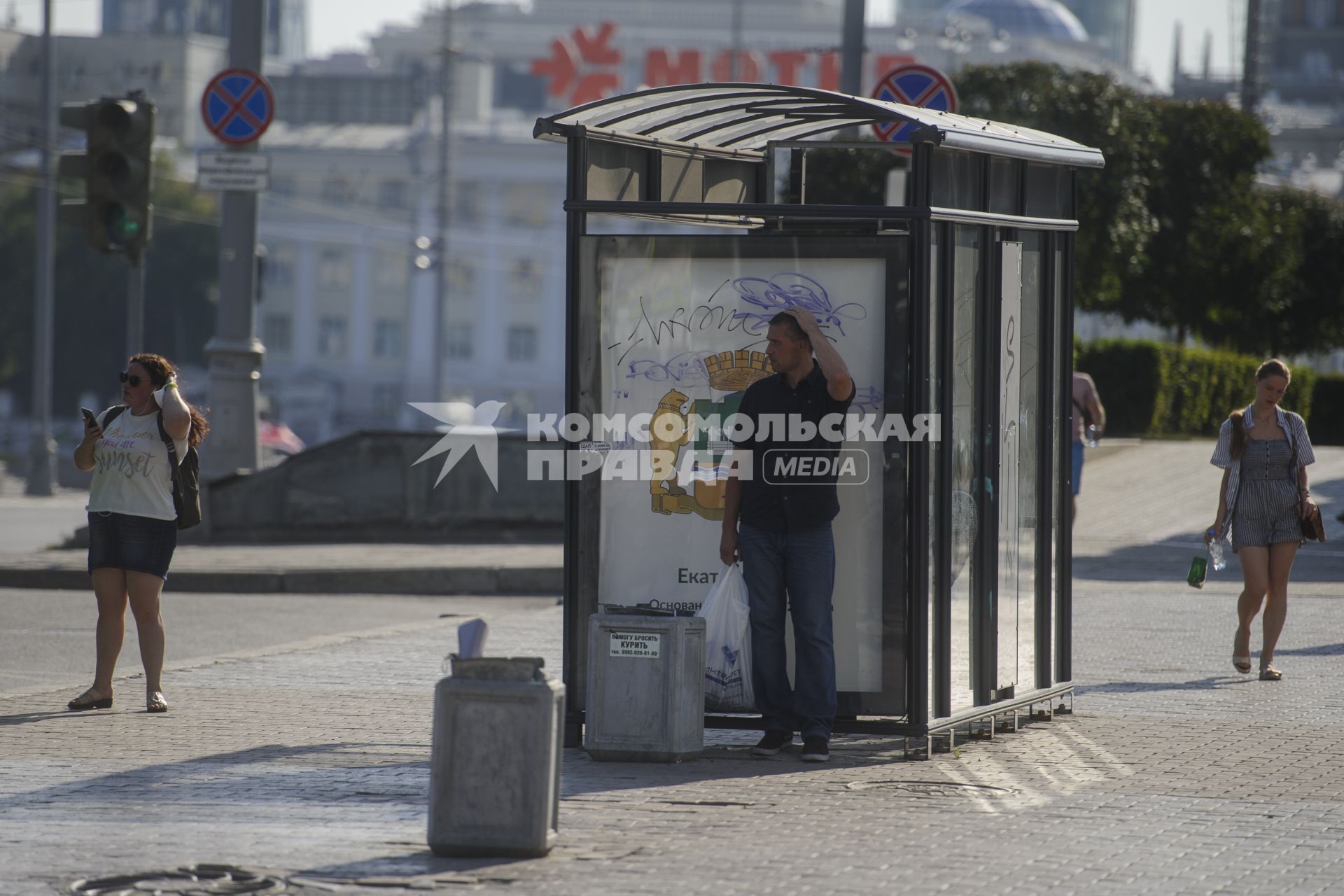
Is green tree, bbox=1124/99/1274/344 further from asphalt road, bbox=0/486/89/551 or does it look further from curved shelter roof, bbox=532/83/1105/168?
curved shelter roof, bbox=532/83/1105/168

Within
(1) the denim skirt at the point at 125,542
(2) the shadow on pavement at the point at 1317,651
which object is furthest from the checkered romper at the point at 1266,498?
(1) the denim skirt at the point at 125,542

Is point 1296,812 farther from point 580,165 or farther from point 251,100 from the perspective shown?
point 251,100

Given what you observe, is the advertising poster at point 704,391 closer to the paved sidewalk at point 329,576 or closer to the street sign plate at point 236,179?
the paved sidewalk at point 329,576

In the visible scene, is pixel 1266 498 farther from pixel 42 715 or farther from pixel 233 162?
pixel 233 162

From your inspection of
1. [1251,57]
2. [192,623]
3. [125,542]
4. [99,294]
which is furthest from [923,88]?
[99,294]

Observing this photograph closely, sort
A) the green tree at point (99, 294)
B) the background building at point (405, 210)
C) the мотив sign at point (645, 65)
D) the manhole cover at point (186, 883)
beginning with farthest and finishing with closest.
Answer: the background building at point (405, 210), the мотив sign at point (645, 65), the green tree at point (99, 294), the manhole cover at point (186, 883)

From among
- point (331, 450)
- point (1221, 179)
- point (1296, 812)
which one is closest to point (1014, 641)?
point (1296, 812)

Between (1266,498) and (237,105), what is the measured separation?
9.13 m

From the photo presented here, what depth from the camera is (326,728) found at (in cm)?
825

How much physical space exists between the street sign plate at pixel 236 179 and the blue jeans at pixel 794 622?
9322 mm

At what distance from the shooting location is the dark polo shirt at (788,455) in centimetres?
747

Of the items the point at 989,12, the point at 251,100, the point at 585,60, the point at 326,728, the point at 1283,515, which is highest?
the point at 989,12

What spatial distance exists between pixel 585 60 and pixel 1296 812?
77992 mm

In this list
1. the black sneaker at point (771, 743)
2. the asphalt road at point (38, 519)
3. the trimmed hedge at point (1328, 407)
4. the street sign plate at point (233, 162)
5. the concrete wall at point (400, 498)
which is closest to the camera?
the black sneaker at point (771, 743)
